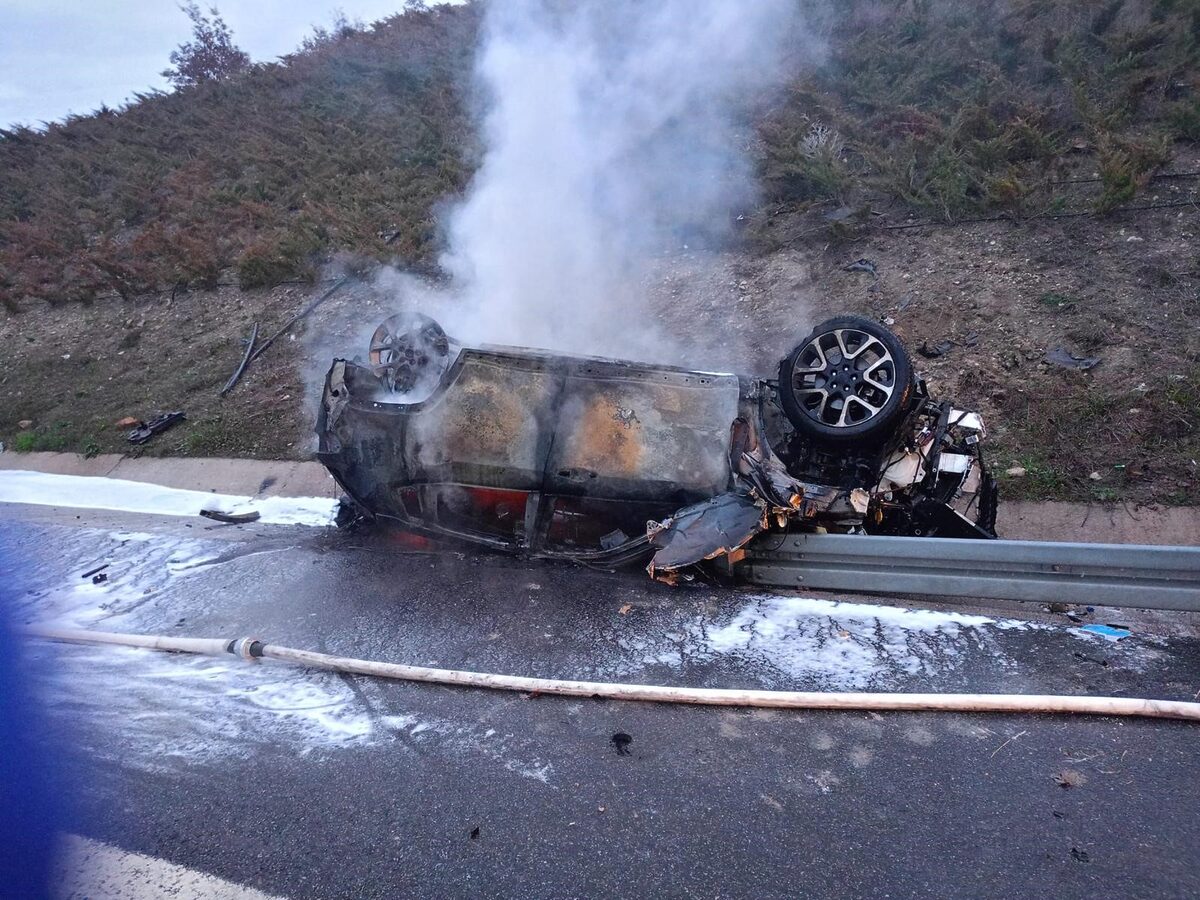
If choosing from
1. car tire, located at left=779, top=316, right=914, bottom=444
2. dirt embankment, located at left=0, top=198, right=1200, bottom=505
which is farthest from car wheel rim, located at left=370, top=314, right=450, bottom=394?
dirt embankment, located at left=0, top=198, right=1200, bottom=505

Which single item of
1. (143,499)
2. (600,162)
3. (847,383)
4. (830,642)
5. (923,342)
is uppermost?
(600,162)

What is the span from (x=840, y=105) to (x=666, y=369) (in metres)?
9.09

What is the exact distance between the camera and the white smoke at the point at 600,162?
8719mm

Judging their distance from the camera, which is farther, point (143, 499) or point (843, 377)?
point (143, 499)

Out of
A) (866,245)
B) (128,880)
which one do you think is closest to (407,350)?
(128,880)

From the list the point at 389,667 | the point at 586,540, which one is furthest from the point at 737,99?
the point at 389,667

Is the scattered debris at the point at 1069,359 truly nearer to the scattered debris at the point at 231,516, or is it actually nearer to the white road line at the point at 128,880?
the white road line at the point at 128,880

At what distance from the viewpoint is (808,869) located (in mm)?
2361

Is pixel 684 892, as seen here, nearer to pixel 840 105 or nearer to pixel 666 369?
pixel 666 369

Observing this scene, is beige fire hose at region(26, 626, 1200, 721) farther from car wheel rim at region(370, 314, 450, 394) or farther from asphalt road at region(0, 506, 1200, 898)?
car wheel rim at region(370, 314, 450, 394)

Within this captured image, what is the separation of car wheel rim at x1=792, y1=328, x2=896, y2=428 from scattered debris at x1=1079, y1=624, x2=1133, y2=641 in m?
1.62

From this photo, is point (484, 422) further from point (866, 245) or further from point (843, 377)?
point (866, 245)

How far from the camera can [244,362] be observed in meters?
10.2

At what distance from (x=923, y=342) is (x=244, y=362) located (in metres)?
8.95
